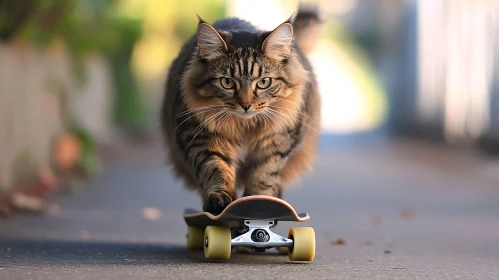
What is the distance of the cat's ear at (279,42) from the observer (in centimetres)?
518

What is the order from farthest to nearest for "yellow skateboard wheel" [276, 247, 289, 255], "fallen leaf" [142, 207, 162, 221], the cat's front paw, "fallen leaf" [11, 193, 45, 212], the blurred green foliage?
the blurred green foliage
"fallen leaf" [142, 207, 162, 221]
"fallen leaf" [11, 193, 45, 212]
"yellow skateboard wheel" [276, 247, 289, 255]
the cat's front paw

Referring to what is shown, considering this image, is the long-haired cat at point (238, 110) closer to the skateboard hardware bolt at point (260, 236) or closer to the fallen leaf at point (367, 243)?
the skateboard hardware bolt at point (260, 236)

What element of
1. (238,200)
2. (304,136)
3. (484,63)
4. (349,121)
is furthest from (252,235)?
(349,121)

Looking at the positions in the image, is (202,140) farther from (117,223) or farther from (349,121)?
(349,121)

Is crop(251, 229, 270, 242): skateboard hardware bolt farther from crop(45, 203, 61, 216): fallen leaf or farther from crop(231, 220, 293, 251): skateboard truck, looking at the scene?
crop(45, 203, 61, 216): fallen leaf

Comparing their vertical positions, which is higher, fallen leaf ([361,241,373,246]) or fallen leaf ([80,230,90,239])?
fallen leaf ([80,230,90,239])

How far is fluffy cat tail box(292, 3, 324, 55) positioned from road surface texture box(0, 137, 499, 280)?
1.50 meters

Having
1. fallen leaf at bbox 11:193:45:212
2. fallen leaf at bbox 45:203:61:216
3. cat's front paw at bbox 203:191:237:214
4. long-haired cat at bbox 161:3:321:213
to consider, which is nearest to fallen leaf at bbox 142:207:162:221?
fallen leaf at bbox 45:203:61:216

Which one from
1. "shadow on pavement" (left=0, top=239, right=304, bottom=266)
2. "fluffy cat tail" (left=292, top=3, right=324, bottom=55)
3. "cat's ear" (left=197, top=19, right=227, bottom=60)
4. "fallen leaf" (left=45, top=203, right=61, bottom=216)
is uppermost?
"fluffy cat tail" (left=292, top=3, right=324, bottom=55)

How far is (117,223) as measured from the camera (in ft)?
25.2

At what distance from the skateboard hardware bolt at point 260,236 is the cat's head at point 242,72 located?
671 mm

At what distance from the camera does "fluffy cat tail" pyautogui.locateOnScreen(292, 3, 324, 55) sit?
266 inches

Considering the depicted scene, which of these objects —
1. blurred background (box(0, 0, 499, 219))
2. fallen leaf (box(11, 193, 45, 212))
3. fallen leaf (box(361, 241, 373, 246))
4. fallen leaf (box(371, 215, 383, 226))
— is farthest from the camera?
blurred background (box(0, 0, 499, 219))

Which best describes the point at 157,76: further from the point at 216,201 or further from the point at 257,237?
the point at 257,237
